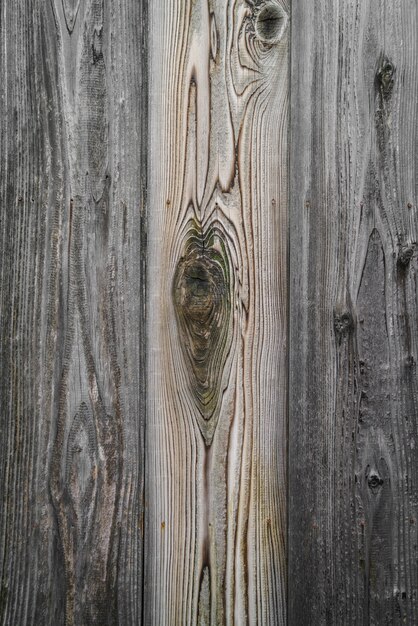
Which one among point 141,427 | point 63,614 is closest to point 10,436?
point 141,427

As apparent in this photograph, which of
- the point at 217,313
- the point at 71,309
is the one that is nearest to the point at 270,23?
the point at 217,313

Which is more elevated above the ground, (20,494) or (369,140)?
(369,140)

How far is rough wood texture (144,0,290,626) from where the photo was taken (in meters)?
0.99

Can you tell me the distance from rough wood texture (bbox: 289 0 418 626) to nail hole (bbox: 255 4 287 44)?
0.03m

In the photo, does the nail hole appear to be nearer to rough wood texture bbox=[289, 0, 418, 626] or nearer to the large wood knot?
rough wood texture bbox=[289, 0, 418, 626]

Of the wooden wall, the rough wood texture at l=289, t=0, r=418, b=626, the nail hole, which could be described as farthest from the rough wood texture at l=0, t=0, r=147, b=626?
the rough wood texture at l=289, t=0, r=418, b=626

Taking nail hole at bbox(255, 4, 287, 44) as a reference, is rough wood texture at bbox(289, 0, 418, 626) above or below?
below

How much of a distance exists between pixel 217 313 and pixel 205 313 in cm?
2

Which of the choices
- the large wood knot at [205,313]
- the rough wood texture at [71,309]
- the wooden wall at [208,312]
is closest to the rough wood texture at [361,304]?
the wooden wall at [208,312]

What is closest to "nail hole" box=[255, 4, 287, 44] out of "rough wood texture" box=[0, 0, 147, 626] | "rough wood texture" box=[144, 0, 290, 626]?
"rough wood texture" box=[144, 0, 290, 626]

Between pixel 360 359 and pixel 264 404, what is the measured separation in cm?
20

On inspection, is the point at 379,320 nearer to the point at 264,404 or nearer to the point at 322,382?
the point at 322,382

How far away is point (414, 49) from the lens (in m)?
0.97

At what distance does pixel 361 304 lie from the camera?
3.22 ft
